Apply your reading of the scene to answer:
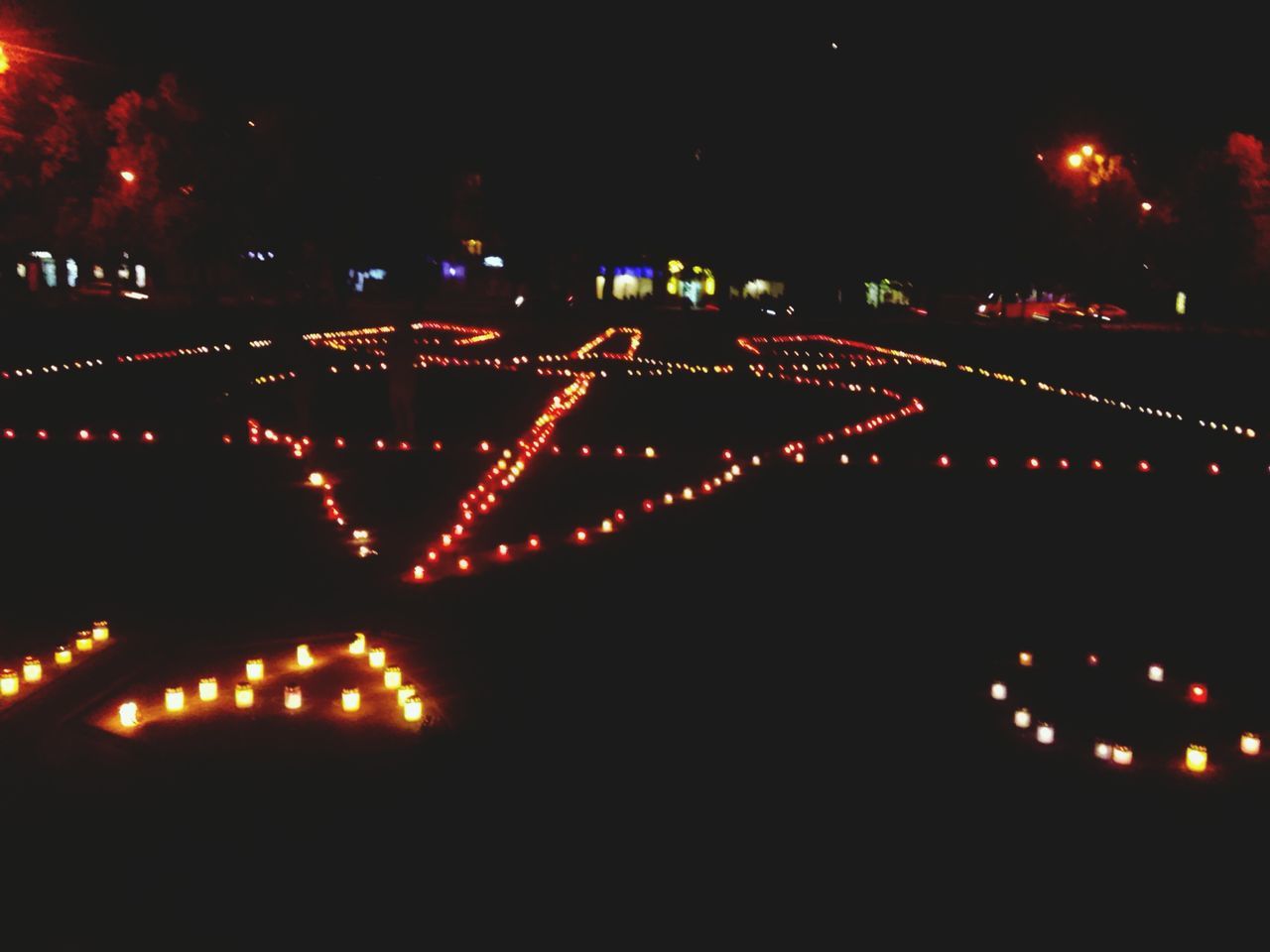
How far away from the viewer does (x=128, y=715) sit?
6098 millimetres

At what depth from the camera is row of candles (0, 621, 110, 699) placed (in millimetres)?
6480

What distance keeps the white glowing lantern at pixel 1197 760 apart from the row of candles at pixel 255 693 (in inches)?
136

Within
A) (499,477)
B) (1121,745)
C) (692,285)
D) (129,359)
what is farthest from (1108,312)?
(1121,745)

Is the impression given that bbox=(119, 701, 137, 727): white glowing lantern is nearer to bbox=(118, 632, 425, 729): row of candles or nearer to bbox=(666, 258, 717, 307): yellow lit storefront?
bbox=(118, 632, 425, 729): row of candles

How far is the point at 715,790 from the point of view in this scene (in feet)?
18.3

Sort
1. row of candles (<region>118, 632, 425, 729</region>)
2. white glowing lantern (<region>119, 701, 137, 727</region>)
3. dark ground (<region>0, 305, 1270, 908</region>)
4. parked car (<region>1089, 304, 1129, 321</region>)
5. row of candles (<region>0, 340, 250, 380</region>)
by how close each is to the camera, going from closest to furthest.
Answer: dark ground (<region>0, 305, 1270, 908</region>) < white glowing lantern (<region>119, 701, 137, 727</region>) < row of candles (<region>118, 632, 425, 729</region>) < row of candles (<region>0, 340, 250, 380</region>) < parked car (<region>1089, 304, 1129, 321</region>)

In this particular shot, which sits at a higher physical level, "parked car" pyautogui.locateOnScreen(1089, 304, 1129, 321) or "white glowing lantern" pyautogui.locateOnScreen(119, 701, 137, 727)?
"white glowing lantern" pyautogui.locateOnScreen(119, 701, 137, 727)

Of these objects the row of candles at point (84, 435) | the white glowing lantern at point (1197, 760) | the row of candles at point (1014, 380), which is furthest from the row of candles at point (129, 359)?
the white glowing lantern at point (1197, 760)

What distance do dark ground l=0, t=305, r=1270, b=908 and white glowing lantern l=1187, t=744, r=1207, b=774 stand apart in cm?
11

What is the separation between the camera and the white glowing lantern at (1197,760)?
5.87 m

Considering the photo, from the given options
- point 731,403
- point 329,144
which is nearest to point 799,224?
point 329,144

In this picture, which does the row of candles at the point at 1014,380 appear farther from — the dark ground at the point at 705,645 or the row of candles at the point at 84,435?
the row of candles at the point at 84,435

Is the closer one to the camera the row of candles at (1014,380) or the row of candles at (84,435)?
the row of candles at (84,435)

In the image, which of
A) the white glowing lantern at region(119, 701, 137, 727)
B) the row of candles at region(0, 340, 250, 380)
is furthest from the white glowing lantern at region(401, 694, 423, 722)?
the row of candles at region(0, 340, 250, 380)
